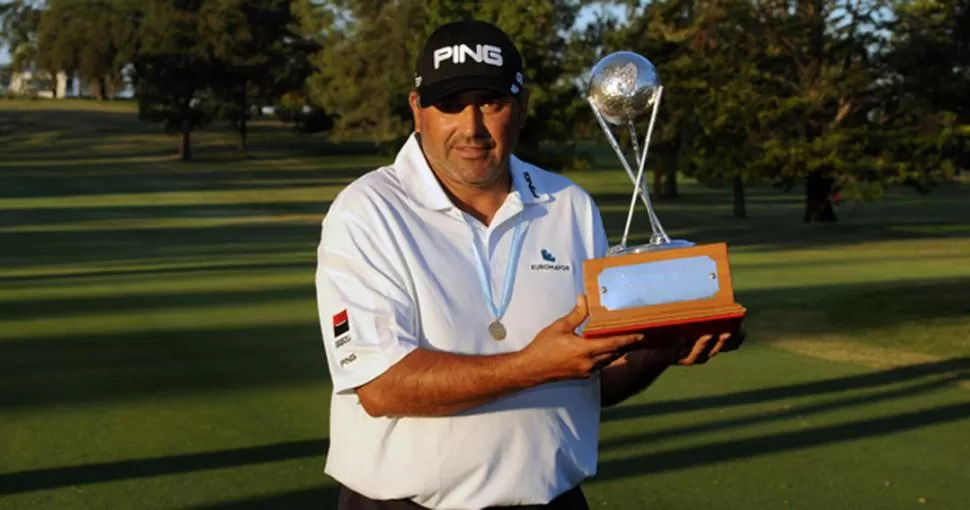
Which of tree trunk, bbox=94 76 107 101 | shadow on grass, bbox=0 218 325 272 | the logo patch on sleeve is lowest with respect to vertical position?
shadow on grass, bbox=0 218 325 272

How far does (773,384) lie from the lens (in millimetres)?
12516

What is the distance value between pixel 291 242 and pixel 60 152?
41848 millimetres

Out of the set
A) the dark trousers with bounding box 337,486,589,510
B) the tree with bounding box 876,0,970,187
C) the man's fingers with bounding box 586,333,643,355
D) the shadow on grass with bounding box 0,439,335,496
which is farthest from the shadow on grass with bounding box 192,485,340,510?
the tree with bounding box 876,0,970,187

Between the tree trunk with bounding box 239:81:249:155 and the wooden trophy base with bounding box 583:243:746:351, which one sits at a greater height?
the wooden trophy base with bounding box 583:243:746:351

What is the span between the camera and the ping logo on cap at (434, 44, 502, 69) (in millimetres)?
3184

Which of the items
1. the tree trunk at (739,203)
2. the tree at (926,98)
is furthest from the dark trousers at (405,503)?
the tree trunk at (739,203)

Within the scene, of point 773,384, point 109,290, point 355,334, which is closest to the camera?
point 355,334

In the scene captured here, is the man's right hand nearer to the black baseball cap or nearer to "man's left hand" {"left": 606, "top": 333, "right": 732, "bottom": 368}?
"man's left hand" {"left": 606, "top": 333, "right": 732, "bottom": 368}

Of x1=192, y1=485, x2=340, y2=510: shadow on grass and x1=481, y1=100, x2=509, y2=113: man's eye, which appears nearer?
x1=481, y1=100, x2=509, y2=113: man's eye

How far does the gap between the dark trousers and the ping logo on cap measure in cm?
90

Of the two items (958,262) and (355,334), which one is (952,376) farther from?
(958,262)

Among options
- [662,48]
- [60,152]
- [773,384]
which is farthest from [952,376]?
[60,152]

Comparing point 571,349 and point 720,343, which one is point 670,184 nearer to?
point 720,343

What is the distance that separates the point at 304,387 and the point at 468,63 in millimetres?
9105
